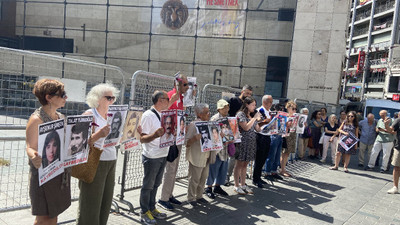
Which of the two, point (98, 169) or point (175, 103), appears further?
point (175, 103)

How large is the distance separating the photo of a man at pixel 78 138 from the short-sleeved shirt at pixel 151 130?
1.04 metres

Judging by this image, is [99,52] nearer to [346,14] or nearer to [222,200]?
[346,14]

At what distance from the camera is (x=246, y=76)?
55.8ft

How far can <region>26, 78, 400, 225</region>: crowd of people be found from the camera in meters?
2.66

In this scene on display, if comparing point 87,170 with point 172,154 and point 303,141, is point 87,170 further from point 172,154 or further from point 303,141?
point 303,141

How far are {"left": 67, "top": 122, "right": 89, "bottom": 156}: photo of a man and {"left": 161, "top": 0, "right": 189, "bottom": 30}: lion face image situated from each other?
600 inches

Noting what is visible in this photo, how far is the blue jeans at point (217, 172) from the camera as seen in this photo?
5.46 m

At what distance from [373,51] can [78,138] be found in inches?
2258

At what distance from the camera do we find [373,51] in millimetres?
50156

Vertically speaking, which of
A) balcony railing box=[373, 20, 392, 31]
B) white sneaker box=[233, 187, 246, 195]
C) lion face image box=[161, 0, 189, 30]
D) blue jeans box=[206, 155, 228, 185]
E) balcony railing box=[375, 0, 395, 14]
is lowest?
white sneaker box=[233, 187, 246, 195]

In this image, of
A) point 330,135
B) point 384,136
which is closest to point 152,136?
point 330,135

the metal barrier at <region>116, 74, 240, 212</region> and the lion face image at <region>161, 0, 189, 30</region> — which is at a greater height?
the lion face image at <region>161, 0, 189, 30</region>

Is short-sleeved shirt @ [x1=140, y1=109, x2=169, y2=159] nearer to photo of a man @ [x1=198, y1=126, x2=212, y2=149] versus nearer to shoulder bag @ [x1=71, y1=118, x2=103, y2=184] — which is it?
photo of a man @ [x1=198, y1=126, x2=212, y2=149]

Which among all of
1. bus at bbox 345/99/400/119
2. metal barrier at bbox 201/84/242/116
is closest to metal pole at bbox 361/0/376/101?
bus at bbox 345/99/400/119
